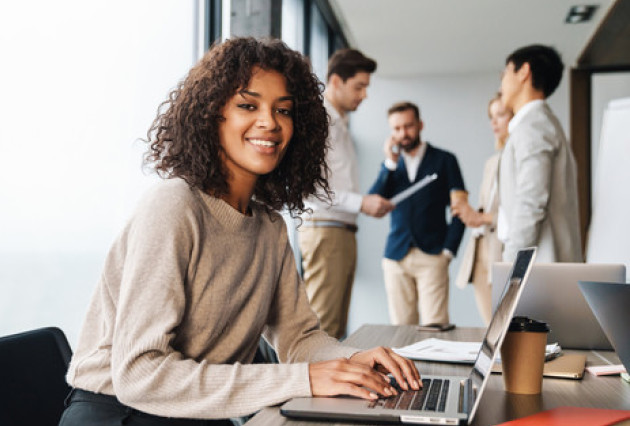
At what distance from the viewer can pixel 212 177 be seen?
1.34 metres

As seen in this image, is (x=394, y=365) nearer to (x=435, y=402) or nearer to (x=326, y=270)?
(x=435, y=402)

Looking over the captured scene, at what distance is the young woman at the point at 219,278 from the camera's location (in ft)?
3.43

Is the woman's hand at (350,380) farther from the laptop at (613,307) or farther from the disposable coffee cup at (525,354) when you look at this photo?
the laptop at (613,307)

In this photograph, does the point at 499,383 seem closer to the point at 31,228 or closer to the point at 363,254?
the point at 31,228

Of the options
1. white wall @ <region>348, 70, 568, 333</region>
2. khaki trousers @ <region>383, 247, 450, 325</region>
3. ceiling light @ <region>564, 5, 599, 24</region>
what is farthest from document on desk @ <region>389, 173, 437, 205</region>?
white wall @ <region>348, 70, 568, 333</region>

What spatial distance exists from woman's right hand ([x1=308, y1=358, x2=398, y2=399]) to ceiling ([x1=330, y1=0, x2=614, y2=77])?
394 cm

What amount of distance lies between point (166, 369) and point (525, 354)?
601 millimetres

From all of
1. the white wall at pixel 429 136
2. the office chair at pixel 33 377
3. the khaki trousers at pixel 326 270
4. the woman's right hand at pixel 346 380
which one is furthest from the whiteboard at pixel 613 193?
the white wall at pixel 429 136

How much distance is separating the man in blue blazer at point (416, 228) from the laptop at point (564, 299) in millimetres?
2335

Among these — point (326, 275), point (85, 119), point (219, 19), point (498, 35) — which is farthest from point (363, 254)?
point (85, 119)

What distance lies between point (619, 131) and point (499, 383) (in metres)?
2.14

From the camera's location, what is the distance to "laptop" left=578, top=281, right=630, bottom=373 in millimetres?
1018

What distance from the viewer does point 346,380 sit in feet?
3.43

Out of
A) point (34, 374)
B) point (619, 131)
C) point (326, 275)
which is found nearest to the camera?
point (34, 374)
